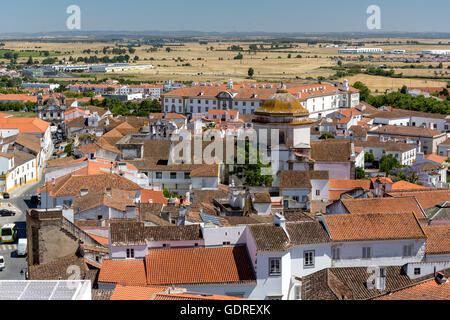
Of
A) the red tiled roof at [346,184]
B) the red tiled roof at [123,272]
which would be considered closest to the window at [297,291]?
the red tiled roof at [123,272]

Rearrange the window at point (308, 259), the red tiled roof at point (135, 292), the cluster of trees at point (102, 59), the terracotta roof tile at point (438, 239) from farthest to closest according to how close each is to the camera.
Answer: the cluster of trees at point (102, 59) < the terracotta roof tile at point (438, 239) < the window at point (308, 259) < the red tiled roof at point (135, 292)

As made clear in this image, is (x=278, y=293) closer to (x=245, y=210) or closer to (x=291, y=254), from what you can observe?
(x=291, y=254)

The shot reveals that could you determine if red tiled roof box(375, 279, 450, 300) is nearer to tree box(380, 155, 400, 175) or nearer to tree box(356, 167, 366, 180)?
tree box(356, 167, 366, 180)

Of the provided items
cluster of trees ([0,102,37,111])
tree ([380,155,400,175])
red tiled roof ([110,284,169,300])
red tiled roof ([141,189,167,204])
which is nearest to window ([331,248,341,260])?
red tiled roof ([110,284,169,300])

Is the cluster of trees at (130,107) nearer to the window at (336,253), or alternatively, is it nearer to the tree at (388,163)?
the tree at (388,163)

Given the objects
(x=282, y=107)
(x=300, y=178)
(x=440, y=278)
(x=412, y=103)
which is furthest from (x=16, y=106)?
(x=440, y=278)
